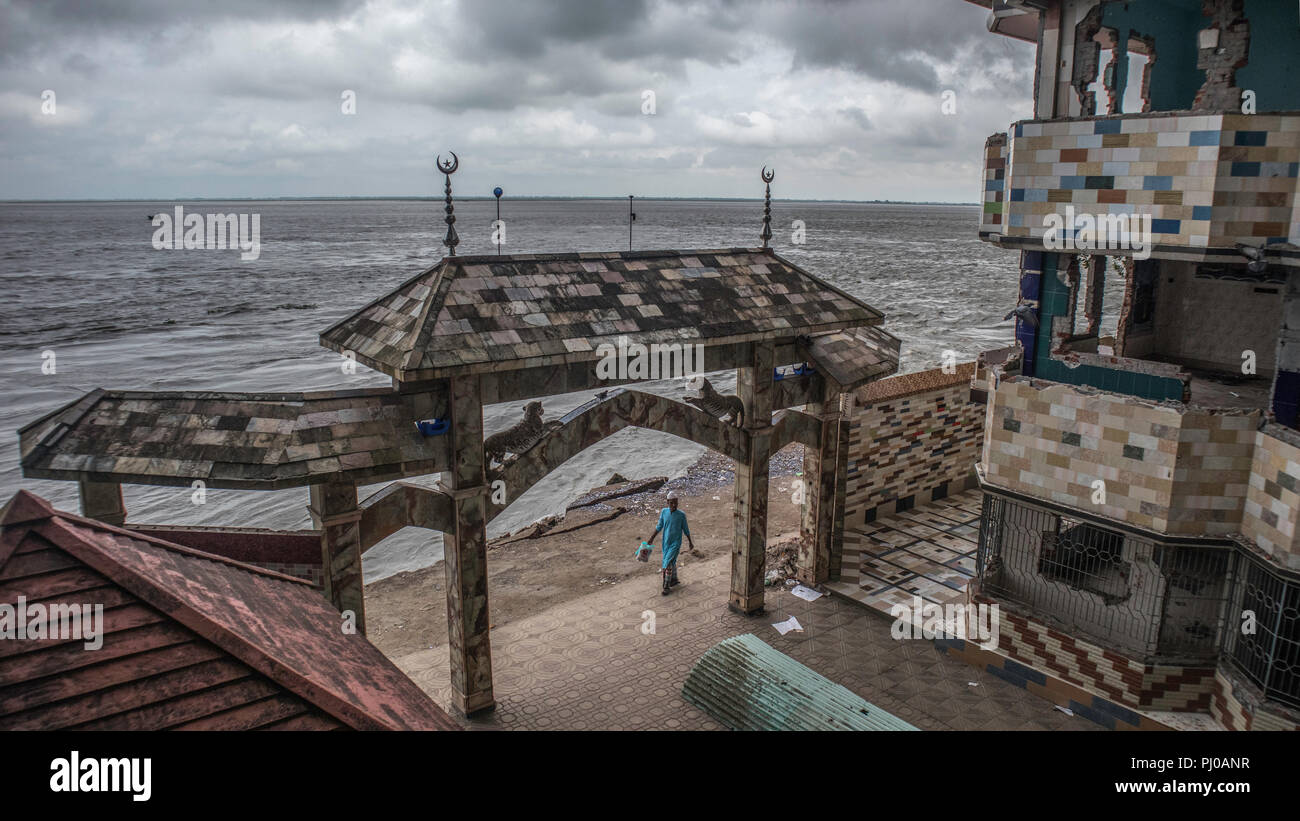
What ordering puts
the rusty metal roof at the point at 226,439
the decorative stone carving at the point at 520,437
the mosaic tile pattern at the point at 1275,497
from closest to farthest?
1. the rusty metal roof at the point at 226,439
2. the mosaic tile pattern at the point at 1275,497
3. the decorative stone carving at the point at 520,437

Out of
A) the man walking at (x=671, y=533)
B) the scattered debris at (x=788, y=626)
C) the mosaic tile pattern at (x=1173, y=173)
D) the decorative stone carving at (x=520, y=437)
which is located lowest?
the scattered debris at (x=788, y=626)

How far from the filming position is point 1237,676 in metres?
9.80

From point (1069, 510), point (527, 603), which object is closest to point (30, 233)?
point (527, 603)

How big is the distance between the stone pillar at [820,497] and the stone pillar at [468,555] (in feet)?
19.8

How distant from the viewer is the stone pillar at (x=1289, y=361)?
30.0ft

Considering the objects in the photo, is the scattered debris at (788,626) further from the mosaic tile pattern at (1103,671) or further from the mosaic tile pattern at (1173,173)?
the mosaic tile pattern at (1173,173)

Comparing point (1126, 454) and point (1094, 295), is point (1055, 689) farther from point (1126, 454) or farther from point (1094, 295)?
point (1094, 295)

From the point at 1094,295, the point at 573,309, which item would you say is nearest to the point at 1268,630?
the point at 1094,295

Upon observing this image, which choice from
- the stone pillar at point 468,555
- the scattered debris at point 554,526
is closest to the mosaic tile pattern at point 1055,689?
the stone pillar at point 468,555

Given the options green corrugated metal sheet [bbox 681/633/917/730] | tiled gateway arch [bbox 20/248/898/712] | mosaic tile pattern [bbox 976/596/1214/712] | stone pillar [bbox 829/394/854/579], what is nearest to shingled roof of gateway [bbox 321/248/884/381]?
tiled gateway arch [bbox 20/248/898/712]

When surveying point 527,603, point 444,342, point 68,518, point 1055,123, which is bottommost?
point 527,603

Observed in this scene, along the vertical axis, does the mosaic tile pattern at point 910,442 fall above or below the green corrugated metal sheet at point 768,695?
above
